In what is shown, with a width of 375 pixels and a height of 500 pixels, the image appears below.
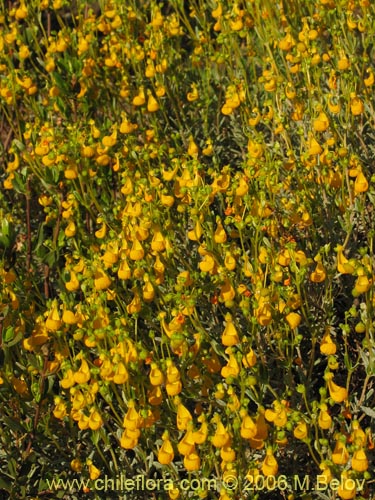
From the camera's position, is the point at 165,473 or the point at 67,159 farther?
the point at 67,159

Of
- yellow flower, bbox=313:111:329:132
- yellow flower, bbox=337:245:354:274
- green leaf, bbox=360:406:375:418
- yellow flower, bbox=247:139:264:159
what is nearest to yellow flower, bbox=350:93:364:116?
yellow flower, bbox=313:111:329:132

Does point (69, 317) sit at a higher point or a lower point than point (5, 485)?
higher

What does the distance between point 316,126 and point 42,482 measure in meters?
1.47

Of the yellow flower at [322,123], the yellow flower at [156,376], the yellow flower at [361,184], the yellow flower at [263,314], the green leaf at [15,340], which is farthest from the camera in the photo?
the yellow flower at [322,123]

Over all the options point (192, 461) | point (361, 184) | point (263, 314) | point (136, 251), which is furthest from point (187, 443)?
point (361, 184)

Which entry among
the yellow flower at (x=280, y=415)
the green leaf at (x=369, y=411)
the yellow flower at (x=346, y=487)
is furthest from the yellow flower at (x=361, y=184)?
the yellow flower at (x=346, y=487)

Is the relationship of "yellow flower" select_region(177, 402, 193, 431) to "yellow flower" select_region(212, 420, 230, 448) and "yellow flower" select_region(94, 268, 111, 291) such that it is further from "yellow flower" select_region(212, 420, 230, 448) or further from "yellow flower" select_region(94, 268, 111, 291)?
"yellow flower" select_region(94, 268, 111, 291)

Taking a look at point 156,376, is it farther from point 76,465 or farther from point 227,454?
point 76,465

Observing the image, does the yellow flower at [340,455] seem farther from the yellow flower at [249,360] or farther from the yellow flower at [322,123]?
Answer: the yellow flower at [322,123]

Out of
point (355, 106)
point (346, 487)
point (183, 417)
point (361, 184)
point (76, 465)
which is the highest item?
point (355, 106)

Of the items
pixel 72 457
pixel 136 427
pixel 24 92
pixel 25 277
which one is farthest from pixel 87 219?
pixel 136 427

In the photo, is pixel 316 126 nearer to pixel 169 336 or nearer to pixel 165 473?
pixel 169 336

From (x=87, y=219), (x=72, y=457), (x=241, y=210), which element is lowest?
(x=72, y=457)

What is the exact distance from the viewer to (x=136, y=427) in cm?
179
